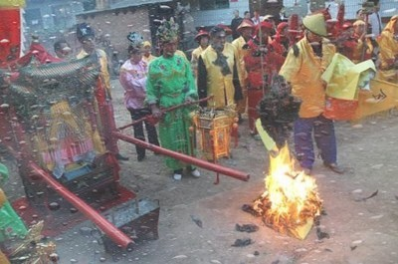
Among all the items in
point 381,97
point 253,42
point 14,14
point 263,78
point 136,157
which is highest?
point 14,14

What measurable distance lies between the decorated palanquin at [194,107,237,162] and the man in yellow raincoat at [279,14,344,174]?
0.86m

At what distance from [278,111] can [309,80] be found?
105cm

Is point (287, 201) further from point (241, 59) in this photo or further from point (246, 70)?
point (241, 59)

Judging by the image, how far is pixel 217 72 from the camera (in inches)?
270

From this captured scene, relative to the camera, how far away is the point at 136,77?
662 cm

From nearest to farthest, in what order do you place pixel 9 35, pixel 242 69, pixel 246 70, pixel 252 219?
pixel 252 219 → pixel 9 35 → pixel 246 70 → pixel 242 69

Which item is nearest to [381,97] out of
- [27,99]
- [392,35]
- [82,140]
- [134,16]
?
[392,35]

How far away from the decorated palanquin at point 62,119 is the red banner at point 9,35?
635 millimetres

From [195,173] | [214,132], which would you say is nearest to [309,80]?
[214,132]

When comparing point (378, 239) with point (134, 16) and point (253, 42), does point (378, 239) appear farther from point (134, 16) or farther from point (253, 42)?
point (134, 16)

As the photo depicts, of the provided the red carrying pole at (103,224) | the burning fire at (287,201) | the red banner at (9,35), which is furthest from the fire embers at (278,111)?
the red banner at (9,35)

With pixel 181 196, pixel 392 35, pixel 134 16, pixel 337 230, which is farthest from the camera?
pixel 134 16

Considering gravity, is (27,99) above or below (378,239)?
above

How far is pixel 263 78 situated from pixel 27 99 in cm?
372
